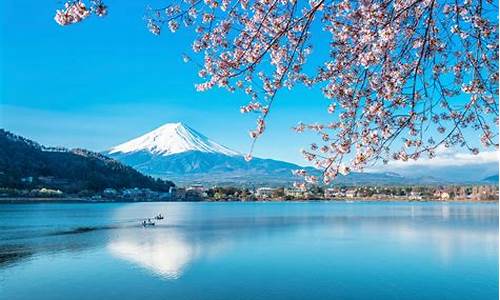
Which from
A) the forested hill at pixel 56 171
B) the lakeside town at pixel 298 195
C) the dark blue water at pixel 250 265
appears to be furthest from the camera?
the lakeside town at pixel 298 195

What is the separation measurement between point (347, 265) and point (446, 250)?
3811 mm

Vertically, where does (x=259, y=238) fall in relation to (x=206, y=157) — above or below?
below

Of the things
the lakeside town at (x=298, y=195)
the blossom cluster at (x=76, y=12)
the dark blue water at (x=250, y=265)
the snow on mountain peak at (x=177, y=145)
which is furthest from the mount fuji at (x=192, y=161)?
the blossom cluster at (x=76, y=12)

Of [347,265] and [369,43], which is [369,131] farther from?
[347,265]

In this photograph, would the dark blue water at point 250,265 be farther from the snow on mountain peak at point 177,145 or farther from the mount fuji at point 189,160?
the snow on mountain peak at point 177,145

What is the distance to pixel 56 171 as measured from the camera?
168ft

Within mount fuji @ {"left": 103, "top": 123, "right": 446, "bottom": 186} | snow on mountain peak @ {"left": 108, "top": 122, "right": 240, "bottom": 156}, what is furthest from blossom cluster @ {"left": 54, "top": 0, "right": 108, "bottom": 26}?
snow on mountain peak @ {"left": 108, "top": 122, "right": 240, "bottom": 156}

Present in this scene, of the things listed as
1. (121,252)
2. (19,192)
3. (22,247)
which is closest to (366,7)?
(121,252)

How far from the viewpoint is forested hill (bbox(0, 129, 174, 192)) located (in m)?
45.6

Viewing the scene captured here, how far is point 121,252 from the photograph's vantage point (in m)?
13.0

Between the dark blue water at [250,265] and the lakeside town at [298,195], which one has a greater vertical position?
the lakeside town at [298,195]

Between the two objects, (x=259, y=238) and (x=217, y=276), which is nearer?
(x=217, y=276)

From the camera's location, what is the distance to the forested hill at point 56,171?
45.6 meters

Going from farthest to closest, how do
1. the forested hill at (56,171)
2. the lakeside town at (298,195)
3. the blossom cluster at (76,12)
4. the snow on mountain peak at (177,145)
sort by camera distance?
the snow on mountain peak at (177,145) < the lakeside town at (298,195) < the forested hill at (56,171) < the blossom cluster at (76,12)
